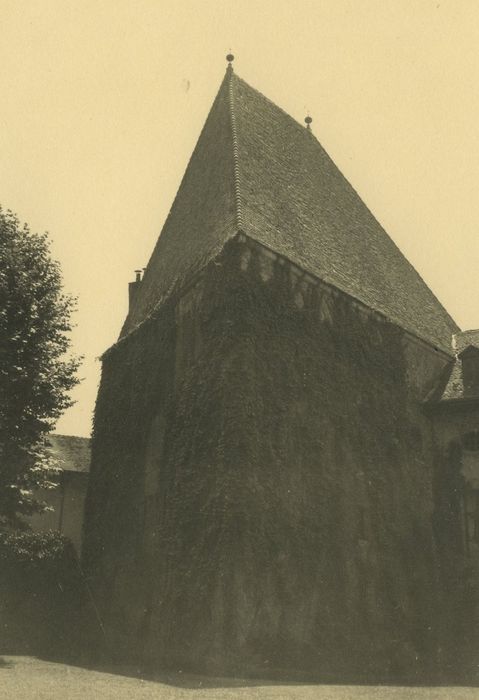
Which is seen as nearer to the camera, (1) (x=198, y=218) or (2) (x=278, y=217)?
(2) (x=278, y=217)

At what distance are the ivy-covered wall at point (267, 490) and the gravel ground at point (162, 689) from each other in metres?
1.11

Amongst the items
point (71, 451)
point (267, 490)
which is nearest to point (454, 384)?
point (267, 490)

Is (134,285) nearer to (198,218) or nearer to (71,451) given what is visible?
(198,218)

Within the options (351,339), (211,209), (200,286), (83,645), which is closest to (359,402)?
(351,339)

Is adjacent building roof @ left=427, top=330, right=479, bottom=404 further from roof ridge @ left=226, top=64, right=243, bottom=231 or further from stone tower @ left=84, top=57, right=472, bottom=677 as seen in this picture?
roof ridge @ left=226, top=64, right=243, bottom=231

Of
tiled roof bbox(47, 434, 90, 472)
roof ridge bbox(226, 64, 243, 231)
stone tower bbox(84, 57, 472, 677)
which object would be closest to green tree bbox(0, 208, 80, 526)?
stone tower bbox(84, 57, 472, 677)

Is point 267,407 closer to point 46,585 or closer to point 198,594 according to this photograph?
point 198,594

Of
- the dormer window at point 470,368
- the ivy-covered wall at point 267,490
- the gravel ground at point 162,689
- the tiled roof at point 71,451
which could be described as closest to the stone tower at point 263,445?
the ivy-covered wall at point 267,490

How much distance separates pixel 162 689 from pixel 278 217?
459 inches

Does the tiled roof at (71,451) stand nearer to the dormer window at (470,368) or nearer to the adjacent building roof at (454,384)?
the adjacent building roof at (454,384)

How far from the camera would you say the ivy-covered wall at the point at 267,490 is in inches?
550

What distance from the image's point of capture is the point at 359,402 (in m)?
17.8

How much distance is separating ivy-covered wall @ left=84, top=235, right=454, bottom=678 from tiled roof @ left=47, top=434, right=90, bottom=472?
13.7 metres

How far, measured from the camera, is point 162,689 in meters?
11.3
